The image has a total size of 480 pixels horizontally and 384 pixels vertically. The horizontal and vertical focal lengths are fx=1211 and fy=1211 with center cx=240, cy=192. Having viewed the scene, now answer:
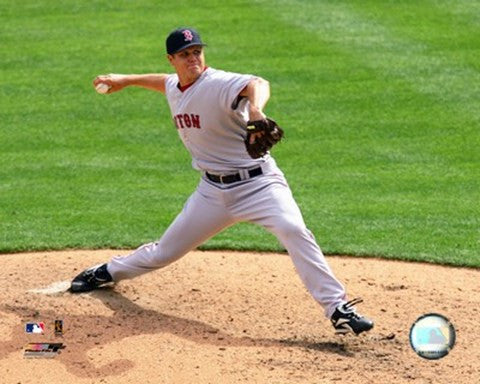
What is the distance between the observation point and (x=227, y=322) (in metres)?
7.50

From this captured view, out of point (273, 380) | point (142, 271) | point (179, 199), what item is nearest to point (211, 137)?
point (142, 271)

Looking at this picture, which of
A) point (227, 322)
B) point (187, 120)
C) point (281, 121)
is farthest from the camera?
point (281, 121)

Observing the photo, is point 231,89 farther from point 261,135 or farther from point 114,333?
point 114,333

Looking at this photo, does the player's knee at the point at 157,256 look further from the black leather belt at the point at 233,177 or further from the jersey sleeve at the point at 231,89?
the jersey sleeve at the point at 231,89

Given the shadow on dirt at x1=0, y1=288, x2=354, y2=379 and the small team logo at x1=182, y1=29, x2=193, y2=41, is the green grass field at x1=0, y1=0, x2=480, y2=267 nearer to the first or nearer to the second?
the shadow on dirt at x1=0, y1=288, x2=354, y2=379

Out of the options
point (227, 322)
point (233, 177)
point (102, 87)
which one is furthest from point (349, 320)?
point (102, 87)

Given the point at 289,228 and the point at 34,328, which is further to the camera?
the point at 34,328

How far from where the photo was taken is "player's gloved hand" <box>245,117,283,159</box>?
653 centimetres

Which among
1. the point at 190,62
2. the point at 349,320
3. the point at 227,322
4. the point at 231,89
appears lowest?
the point at 227,322

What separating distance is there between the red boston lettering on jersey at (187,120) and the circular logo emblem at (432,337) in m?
1.79

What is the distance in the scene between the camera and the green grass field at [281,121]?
31.8ft

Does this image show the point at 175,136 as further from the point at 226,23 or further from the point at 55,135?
the point at 226,23

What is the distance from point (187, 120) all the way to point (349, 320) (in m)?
1.56

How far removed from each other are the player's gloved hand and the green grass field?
2631 mm
